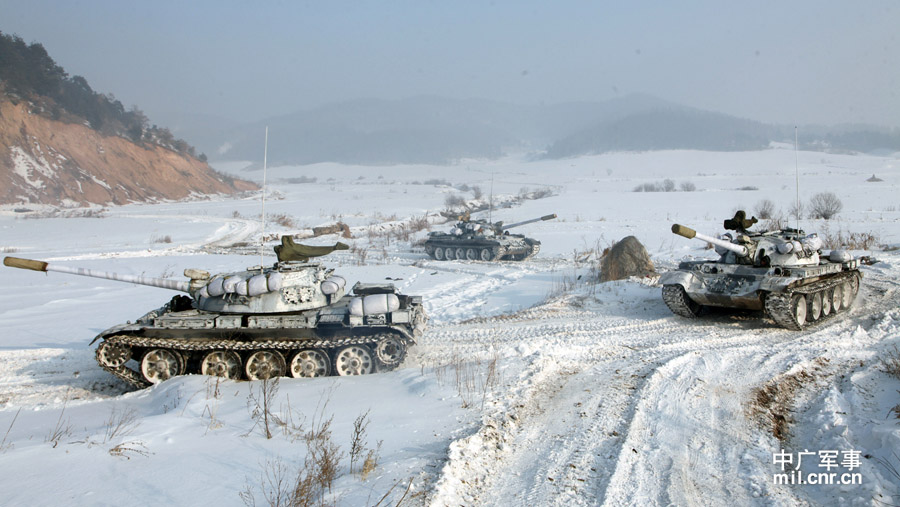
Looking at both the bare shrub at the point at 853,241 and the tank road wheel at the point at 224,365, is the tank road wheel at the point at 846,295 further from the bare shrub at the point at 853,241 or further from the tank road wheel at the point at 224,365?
the tank road wheel at the point at 224,365

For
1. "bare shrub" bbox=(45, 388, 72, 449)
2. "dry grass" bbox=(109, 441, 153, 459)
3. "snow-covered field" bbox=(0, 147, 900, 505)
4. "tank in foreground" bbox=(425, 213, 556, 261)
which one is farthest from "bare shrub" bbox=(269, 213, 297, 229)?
"dry grass" bbox=(109, 441, 153, 459)

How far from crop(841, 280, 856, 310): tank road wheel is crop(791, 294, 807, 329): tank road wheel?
2.18 m

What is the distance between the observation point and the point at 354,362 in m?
8.90

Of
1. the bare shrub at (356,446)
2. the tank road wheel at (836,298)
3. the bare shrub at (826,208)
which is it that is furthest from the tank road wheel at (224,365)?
the bare shrub at (826,208)

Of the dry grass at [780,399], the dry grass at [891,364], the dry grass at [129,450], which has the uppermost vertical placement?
the dry grass at [129,450]

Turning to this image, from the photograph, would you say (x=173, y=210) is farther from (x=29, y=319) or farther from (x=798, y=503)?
(x=798, y=503)

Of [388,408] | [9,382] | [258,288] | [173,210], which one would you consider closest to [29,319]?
[9,382]

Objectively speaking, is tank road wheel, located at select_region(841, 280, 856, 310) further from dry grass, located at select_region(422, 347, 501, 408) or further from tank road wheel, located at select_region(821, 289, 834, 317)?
dry grass, located at select_region(422, 347, 501, 408)

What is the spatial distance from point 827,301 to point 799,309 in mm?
1529

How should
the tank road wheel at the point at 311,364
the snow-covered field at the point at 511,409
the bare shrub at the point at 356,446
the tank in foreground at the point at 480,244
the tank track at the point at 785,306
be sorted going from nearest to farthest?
the snow-covered field at the point at 511,409, the bare shrub at the point at 356,446, the tank road wheel at the point at 311,364, the tank track at the point at 785,306, the tank in foreground at the point at 480,244

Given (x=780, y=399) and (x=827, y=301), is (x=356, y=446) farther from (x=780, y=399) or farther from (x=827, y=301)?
(x=827, y=301)

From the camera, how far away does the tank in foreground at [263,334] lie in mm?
8719

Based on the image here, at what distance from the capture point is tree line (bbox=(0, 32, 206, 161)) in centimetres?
4697

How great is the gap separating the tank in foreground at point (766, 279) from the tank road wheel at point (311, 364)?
6195mm
